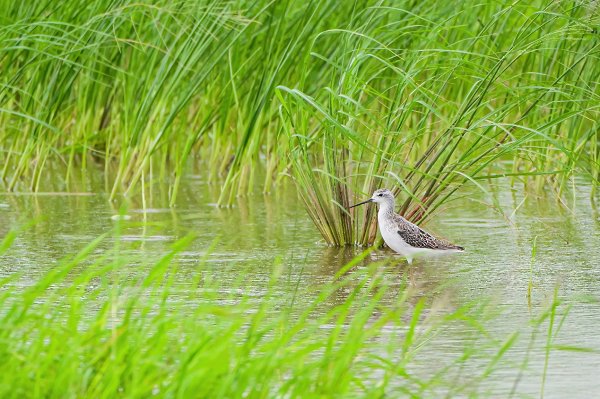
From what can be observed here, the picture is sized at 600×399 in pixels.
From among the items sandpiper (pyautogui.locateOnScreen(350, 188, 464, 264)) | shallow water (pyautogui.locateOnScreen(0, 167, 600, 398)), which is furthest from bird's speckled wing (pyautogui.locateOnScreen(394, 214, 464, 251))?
shallow water (pyautogui.locateOnScreen(0, 167, 600, 398))

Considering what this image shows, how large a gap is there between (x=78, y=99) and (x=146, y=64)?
1.38 meters

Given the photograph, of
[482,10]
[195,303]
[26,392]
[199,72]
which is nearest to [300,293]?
[195,303]

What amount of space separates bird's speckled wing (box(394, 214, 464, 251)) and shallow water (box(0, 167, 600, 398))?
0.12 meters

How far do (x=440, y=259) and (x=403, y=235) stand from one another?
42cm

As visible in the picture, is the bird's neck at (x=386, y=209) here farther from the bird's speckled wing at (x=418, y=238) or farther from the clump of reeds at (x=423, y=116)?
the clump of reeds at (x=423, y=116)

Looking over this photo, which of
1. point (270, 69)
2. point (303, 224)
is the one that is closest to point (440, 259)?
point (303, 224)

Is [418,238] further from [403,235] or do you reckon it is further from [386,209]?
[386,209]

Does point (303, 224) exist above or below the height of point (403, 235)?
below

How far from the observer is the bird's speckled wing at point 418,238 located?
5.86m

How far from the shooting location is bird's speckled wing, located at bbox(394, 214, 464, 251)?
19.2 feet

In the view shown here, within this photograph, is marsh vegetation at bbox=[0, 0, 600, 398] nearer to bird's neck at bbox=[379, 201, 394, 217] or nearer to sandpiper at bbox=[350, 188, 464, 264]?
Result: sandpiper at bbox=[350, 188, 464, 264]

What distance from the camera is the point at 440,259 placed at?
6.19 metres

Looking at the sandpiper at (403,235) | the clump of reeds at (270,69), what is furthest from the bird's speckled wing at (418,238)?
the clump of reeds at (270,69)

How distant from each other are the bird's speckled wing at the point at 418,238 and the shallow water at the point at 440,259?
125 millimetres
